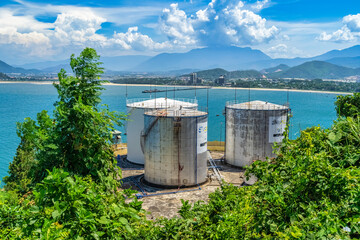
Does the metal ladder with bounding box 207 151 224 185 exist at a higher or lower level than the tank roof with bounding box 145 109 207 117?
lower

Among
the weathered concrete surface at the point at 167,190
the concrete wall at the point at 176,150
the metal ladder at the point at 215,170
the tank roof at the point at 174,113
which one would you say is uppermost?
the tank roof at the point at 174,113

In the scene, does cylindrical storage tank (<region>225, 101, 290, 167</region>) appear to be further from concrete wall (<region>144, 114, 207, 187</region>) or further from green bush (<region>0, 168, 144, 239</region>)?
green bush (<region>0, 168, 144, 239</region>)

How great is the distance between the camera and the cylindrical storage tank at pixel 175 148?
76.9 ft

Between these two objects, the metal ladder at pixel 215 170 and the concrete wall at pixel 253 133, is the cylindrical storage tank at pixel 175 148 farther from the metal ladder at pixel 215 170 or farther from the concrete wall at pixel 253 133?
the concrete wall at pixel 253 133

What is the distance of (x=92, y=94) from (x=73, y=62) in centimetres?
108

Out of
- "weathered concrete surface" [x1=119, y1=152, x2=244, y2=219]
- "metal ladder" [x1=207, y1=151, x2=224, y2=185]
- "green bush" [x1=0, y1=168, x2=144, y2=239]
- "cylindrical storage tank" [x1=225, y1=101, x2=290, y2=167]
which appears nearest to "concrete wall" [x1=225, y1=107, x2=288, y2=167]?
"cylindrical storage tank" [x1=225, y1=101, x2=290, y2=167]

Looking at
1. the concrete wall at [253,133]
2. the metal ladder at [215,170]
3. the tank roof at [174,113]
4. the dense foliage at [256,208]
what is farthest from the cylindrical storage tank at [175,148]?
the dense foliage at [256,208]

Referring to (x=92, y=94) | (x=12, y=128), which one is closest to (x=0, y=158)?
(x=12, y=128)

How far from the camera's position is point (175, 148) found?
23453 millimetres

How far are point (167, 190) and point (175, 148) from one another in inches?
129

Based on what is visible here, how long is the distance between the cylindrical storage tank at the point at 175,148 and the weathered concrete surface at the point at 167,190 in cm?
103

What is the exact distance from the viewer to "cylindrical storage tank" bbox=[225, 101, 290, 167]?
91.8ft

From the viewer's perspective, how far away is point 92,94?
920 cm

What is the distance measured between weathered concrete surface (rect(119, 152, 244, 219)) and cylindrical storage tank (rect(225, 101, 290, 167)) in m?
1.72
